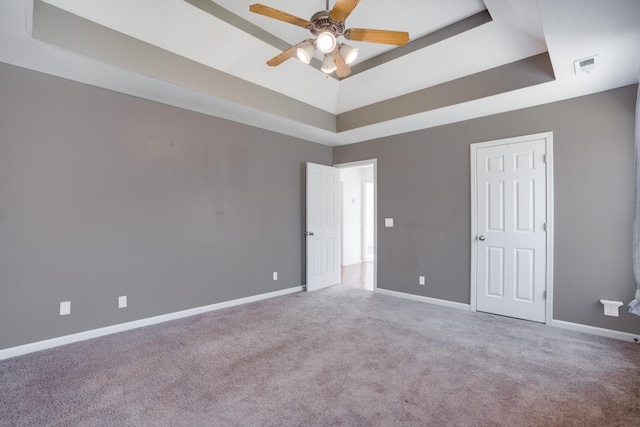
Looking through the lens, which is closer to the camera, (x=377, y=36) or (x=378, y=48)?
(x=377, y=36)

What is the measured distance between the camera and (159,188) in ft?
11.3

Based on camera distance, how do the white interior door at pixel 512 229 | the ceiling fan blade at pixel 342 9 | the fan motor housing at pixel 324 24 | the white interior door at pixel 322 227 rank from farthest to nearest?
the white interior door at pixel 322 227
the white interior door at pixel 512 229
the fan motor housing at pixel 324 24
the ceiling fan blade at pixel 342 9

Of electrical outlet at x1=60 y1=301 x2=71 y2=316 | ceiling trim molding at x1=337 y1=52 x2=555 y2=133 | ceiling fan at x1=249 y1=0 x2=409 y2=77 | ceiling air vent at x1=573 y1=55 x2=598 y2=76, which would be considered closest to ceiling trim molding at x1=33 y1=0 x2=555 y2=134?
ceiling trim molding at x1=337 y1=52 x2=555 y2=133

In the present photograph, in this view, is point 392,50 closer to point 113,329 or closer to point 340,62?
point 340,62

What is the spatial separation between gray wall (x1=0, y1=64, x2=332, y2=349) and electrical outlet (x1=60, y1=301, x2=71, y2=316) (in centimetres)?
3

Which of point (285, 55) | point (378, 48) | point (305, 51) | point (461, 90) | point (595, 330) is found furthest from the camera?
point (378, 48)

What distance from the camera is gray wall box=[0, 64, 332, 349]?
2652mm

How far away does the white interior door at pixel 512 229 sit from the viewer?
11.3ft

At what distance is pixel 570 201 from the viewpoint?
10.6 feet

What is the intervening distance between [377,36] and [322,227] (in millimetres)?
3246

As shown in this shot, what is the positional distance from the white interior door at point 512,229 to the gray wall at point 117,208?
300cm

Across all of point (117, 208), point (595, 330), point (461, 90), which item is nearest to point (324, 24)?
point (461, 90)

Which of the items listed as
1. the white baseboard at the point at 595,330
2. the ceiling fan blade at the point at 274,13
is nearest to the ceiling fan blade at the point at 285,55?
the ceiling fan blade at the point at 274,13

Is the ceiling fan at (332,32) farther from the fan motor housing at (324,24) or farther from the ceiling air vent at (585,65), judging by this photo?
the ceiling air vent at (585,65)
